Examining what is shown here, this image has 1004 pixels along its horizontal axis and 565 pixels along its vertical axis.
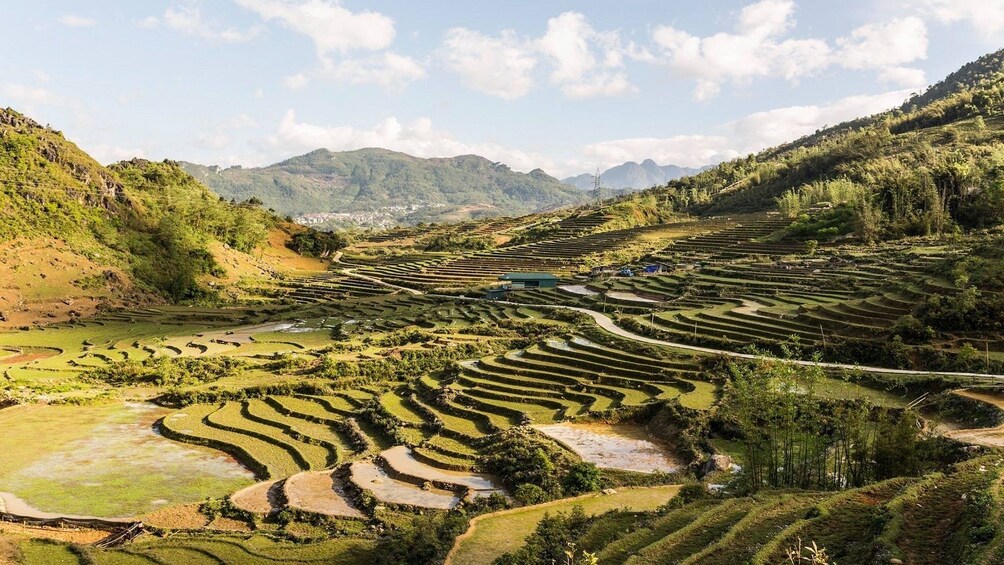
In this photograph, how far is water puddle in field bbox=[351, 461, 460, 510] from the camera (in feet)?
73.4

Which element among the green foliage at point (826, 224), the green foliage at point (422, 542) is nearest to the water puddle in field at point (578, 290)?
the green foliage at point (826, 224)

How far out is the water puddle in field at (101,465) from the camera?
896 inches

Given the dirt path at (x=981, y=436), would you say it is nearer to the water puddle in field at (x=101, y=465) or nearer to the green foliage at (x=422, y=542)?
the green foliage at (x=422, y=542)

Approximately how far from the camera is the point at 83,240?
7050cm

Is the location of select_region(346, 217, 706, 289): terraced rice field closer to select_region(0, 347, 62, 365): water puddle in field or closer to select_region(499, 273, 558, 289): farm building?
select_region(499, 273, 558, 289): farm building

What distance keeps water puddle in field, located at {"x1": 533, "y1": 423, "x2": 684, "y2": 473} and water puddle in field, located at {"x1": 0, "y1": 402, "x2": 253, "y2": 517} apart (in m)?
13.0

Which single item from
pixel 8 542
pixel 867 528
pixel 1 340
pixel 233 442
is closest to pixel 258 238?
pixel 1 340

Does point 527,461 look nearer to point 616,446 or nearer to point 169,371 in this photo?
point 616,446

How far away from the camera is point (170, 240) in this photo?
80375 millimetres

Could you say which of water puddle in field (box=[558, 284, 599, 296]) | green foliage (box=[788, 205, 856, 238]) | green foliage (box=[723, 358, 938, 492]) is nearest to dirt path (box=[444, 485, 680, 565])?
green foliage (box=[723, 358, 938, 492])

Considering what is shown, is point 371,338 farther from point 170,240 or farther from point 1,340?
point 170,240

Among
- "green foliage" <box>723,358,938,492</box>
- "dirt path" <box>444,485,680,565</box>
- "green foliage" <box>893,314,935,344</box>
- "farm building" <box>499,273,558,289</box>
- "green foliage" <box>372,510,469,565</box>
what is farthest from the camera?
"farm building" <box>499,273,558,289</box>

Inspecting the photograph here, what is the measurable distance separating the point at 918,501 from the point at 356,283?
250ft

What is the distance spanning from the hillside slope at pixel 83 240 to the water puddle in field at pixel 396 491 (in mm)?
48683
